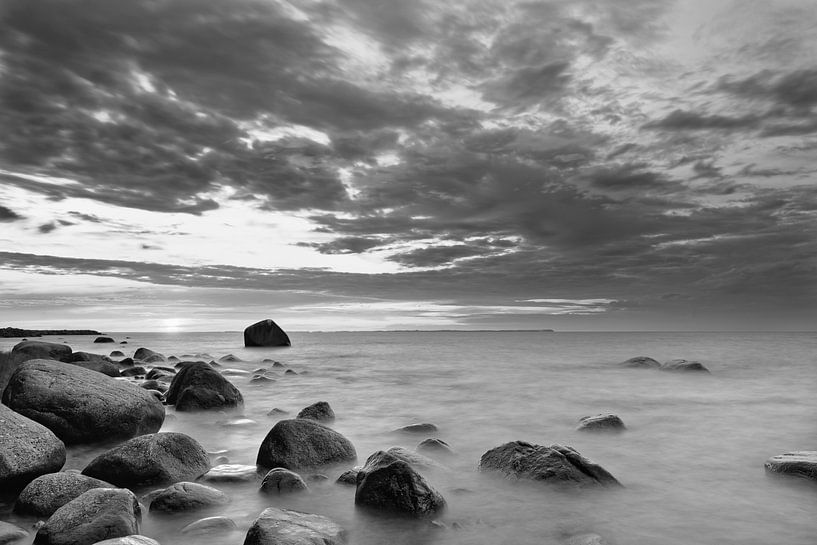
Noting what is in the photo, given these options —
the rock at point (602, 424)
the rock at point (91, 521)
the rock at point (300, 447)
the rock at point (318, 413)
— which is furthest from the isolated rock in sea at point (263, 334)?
the rock at point (91, 521)

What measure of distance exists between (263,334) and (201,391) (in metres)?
35.2

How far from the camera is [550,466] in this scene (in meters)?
6.38

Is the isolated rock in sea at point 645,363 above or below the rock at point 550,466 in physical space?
below

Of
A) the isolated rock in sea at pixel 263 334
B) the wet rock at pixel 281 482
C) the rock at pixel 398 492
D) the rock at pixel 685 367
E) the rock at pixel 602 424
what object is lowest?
the isolated rock in sea at pixel 263 334

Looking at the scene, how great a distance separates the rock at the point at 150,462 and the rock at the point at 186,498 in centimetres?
78

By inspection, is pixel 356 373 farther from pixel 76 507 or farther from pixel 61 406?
pixel 76 507

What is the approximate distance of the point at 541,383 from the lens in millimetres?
20312

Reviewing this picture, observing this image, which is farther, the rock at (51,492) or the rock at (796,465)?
the rock at (796,465)

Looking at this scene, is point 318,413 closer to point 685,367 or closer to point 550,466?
point 550,466

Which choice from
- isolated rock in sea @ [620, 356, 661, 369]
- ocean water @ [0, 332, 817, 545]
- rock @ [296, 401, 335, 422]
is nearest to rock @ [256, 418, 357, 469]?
ocean water @ [0, 332, 817, 545]

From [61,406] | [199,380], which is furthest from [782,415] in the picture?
[61,406]

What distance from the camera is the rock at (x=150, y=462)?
19.4 feet

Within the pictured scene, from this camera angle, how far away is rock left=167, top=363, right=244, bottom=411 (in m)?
11.5

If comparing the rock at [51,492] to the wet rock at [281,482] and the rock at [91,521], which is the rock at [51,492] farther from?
the wet rock at [281,482]
